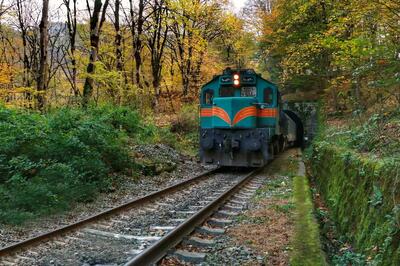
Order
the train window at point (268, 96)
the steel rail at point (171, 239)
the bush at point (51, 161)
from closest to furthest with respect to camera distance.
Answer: the steel rail at point (171, 239) < the bush at point (51, 161) < the train window at point (268, 96)

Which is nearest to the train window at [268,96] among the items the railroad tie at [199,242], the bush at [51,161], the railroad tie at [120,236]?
the bush at [51,161]

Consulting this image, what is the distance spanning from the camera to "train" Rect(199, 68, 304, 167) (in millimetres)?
13195

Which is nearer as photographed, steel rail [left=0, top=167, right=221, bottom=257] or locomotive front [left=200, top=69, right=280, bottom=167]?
steel rail [left=0, top=167, right=221, bottom=257]

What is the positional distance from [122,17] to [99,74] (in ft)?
49.2

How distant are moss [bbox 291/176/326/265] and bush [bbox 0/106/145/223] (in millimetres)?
4239

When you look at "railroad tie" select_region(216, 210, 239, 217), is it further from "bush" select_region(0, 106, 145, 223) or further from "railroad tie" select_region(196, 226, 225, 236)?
"bush" select_region(0, 106, 145, 223)

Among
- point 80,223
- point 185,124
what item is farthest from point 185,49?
point 80,223

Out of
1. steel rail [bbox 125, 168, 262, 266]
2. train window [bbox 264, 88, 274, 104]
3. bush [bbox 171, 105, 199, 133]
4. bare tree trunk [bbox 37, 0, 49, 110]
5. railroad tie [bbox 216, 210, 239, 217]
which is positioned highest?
bare tree trunk [bbox 37, 0, 49, 110]

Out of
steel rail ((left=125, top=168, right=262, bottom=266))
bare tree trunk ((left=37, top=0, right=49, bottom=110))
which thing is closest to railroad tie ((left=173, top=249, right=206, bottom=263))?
steel rail ((left=125, top=168, right=262, bottom=266))

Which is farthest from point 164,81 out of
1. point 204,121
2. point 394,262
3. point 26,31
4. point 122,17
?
point 394,262

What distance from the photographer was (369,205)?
5230 mm

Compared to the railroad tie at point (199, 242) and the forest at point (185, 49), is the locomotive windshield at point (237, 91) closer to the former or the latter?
the forest at point (185, 49)

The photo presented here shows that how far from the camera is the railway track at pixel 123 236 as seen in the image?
4.61 meters

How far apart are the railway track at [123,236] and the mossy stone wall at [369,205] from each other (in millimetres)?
2066
